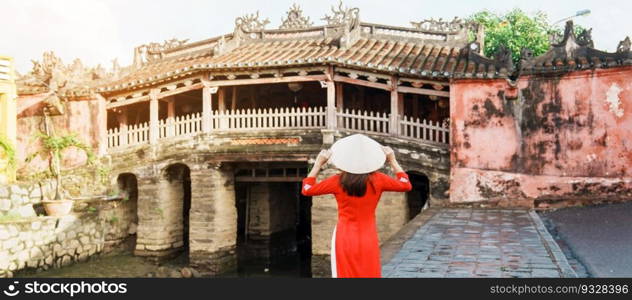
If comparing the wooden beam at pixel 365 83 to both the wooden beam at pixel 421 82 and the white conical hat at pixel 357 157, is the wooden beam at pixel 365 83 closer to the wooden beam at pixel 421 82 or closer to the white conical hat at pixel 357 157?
the wooden beam at pixel 421 82

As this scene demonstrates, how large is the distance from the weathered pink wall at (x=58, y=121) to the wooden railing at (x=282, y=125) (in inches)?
21.3

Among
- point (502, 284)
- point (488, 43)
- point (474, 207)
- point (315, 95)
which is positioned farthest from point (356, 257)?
point (488, 43)

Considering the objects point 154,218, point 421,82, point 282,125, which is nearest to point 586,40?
point 421,82

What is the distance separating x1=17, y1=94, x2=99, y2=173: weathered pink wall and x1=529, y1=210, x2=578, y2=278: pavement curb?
11.4m

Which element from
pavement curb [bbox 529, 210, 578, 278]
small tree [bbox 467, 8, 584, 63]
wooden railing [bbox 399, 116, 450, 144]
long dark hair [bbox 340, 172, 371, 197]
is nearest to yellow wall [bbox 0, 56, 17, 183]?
wooden railing [bbox 399, 116, 450, 144]

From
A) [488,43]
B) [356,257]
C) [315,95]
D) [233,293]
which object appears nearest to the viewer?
[356,257]

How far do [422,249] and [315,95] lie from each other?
917cm

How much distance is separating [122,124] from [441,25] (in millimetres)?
9134

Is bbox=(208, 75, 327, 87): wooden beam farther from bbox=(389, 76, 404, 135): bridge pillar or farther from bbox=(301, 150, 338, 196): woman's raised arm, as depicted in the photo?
bbox=(301, 150, 338, 196): woman's raised arm

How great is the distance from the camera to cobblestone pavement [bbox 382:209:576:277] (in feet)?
20.3

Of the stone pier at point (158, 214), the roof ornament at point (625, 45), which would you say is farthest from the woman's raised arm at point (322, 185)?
the stone pier at point (158, 214)

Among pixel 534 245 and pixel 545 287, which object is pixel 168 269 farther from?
pixel 545 287

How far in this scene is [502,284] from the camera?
533 cm

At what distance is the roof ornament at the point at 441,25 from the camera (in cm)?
1521
